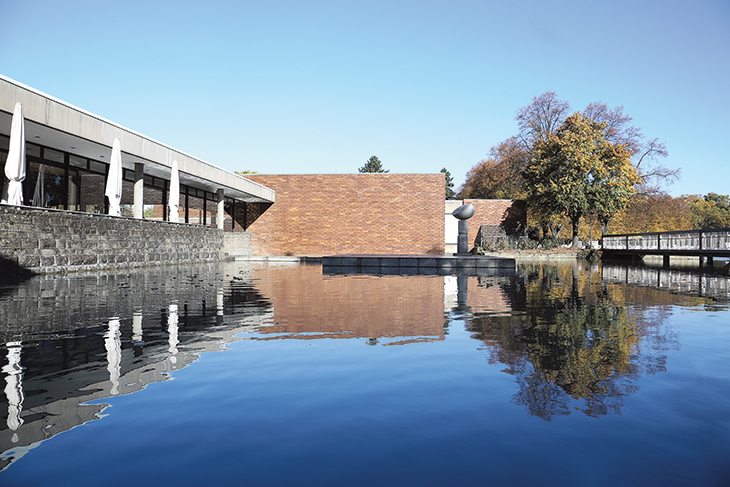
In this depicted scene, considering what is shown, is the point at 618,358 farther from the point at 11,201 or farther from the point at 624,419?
the point at 11,201

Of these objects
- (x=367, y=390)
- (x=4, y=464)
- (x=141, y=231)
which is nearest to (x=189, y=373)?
(x=367, y=390)

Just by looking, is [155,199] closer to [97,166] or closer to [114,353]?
[97,166]

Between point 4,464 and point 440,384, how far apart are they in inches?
89.5

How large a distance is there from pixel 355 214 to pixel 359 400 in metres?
31.5

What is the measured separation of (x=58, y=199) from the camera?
17531 millimetres

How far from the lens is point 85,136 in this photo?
600 inches

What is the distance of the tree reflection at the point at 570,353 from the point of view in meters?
3.02

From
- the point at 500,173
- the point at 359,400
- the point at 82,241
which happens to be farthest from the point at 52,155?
the point at 500,173

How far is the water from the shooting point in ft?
6.83

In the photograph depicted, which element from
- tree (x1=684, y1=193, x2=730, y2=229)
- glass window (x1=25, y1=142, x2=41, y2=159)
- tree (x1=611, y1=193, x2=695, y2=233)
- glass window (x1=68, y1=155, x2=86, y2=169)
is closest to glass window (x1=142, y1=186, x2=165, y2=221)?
glass window (x1=68, y1=155, x2=86, y2=169)

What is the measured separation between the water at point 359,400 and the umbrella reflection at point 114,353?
2cm

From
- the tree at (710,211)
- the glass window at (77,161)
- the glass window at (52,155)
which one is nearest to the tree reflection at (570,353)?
the glass window at (52,155)

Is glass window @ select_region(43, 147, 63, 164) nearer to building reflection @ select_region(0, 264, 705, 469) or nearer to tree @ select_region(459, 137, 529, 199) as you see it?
building reflection @ select_region(0, 264, 705, 469)

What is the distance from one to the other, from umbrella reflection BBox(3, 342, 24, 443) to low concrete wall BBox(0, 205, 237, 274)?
8.95 m
